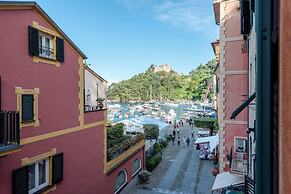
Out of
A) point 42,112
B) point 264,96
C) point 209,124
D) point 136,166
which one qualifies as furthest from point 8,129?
point 209,124

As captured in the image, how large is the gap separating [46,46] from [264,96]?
9.91 metres

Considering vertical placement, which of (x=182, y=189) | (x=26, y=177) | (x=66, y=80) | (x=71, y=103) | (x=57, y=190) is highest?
(x=66, y=80)

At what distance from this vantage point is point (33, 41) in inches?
367

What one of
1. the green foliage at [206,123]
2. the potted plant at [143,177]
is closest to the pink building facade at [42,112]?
the potted plant at [143,177]

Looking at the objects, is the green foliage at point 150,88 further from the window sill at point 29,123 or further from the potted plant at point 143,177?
the window sill at point 29,123

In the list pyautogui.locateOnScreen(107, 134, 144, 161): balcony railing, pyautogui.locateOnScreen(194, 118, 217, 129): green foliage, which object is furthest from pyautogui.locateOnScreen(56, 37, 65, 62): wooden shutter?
pyautogui.locateOnScreen(194, 118, 217, 129): green foliage

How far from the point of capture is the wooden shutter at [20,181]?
28.3 ft

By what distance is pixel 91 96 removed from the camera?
21.7m

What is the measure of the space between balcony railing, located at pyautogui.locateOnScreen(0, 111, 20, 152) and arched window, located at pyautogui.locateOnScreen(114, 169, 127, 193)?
10.7m

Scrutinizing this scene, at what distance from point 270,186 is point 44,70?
9548mm

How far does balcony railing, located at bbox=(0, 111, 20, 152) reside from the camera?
7.19m

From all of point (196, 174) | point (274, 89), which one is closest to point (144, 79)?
point (196, 174)

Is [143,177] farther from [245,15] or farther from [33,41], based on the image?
[245,15]

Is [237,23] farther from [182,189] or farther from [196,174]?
[196,174]
